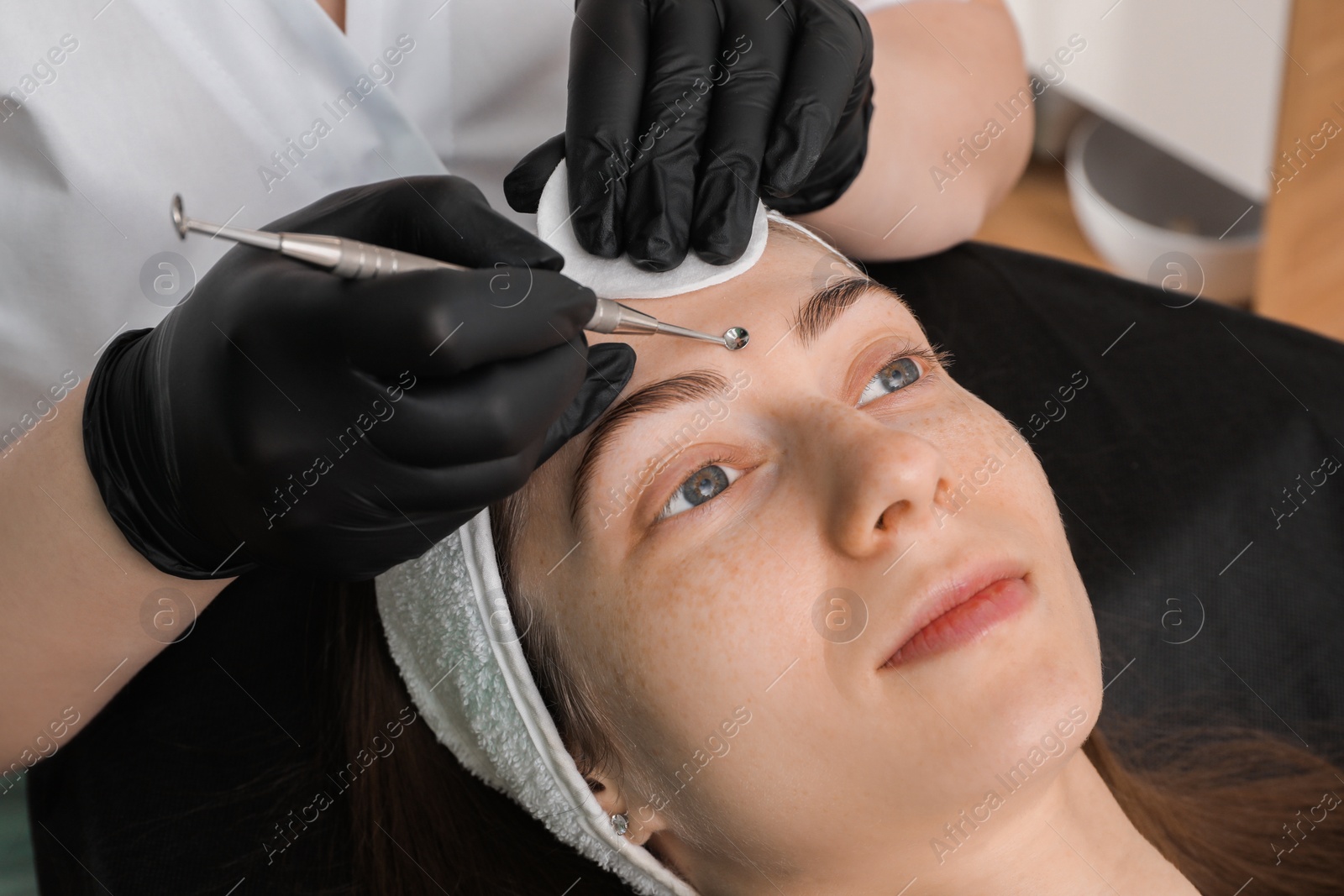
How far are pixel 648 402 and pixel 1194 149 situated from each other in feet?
8.16

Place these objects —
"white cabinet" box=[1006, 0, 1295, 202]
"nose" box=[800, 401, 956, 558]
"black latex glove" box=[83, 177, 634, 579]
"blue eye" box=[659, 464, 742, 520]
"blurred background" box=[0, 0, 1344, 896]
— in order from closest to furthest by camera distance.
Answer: "black latex glove" box=[83, 177, 634, 579]
"nose" box=[800, 401, 956, 558]
"blue eye" box=[659, 464, 742, 520]
"blurred background" box=[0, 0, 1344, 896]
"white cabinet" box=[1006, 0, 1295, 202]

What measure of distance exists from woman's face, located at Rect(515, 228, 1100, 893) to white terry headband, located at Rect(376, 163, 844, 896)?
3 cm

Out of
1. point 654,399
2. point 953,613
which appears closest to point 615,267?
point 654,399

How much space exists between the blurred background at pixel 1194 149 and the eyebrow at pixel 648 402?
1830 millimetres

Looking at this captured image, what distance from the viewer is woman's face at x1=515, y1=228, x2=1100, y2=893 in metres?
0.96

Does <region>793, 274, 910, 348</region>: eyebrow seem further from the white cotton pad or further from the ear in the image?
the ear

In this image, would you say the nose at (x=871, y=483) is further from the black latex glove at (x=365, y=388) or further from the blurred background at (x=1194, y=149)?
the blurred background at (x=1194, y=149)

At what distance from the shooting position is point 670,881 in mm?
1200

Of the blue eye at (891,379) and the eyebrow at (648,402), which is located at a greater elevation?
the eyebrow at (648,402)

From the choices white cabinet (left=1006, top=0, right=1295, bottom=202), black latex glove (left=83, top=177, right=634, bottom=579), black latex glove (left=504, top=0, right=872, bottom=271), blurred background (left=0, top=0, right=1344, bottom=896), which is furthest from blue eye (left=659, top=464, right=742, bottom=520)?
white cabinet (left=1006, top=0, right=1295, bottom=202)

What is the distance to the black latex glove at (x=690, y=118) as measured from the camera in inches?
43.3

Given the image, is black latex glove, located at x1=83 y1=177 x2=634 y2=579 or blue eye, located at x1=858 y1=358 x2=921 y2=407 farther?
blue eye, located at x1=858 y1=358 x2=921 y2=407

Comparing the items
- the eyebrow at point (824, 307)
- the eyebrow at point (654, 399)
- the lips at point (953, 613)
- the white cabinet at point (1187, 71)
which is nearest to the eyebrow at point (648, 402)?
the eyebrow at point (654, 399)

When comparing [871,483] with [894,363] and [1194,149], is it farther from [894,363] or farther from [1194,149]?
[1194,149]
